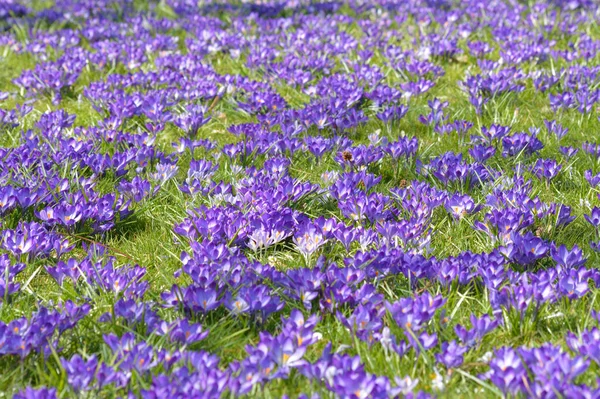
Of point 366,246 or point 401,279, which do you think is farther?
point 366,246

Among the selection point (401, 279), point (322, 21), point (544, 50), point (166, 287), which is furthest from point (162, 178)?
point (322, 21)

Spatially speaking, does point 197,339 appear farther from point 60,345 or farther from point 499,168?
point 499,168

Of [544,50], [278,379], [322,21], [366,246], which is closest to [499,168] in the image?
[366,246]

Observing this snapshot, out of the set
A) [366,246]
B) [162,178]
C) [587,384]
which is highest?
[587,384]

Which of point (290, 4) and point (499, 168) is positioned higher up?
point (499, 168)

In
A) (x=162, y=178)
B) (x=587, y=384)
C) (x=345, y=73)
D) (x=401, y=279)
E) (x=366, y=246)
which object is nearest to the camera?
(x=587, y=384)

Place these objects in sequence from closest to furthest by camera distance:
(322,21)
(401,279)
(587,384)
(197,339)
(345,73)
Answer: (587,384)
(197,339)
(401,279)
(345,73)
(322,21)
